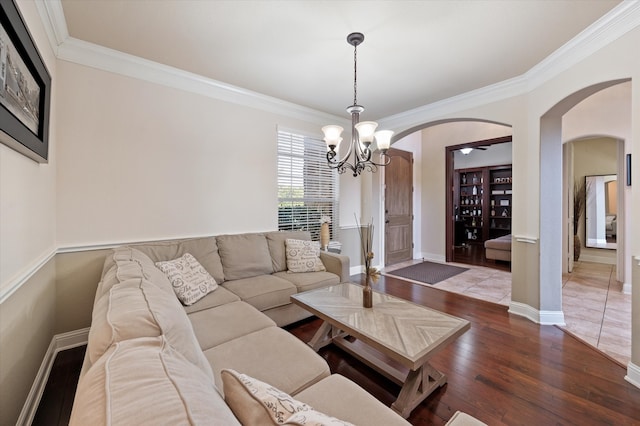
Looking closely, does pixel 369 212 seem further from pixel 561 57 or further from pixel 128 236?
pixel 128 236

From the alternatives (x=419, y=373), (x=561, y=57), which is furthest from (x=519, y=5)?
(x=419, y=373)

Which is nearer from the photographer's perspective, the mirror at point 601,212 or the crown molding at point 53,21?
the crown molding at point 53,21

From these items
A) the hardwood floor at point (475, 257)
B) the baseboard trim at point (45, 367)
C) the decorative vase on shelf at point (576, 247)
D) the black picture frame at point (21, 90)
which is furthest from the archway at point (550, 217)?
the baseboard trim at point (45, 367)

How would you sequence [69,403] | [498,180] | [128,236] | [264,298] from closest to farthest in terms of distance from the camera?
1. [69,403]
2. [264,298]
3. [128,236]
4. [498,180]

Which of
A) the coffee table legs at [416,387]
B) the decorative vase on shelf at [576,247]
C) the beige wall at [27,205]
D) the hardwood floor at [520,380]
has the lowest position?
the hardwood floor at [520,380]

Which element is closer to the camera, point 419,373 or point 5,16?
point 5,16

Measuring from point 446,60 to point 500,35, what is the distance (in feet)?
1.57

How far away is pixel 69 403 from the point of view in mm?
1711

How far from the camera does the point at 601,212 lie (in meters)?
5.70

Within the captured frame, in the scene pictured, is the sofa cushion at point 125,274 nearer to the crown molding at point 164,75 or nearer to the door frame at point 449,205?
the crown molding at point 164,75

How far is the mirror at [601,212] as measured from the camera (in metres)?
5.55

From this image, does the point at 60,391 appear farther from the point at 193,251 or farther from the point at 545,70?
the point at 545,70

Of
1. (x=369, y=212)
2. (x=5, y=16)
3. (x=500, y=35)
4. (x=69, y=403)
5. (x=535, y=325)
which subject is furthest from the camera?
(x=369, y=212)


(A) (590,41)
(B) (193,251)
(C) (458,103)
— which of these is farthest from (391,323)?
(C) (458,103)
